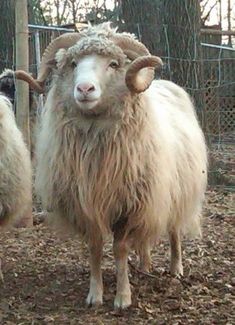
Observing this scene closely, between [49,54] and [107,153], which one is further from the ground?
[49,54]

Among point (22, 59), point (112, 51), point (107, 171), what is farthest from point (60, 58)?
point (22, 59)

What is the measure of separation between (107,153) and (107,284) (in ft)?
3.46

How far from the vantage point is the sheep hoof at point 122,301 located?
4.10 metres

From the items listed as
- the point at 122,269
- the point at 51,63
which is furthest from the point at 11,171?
the point at 122,269

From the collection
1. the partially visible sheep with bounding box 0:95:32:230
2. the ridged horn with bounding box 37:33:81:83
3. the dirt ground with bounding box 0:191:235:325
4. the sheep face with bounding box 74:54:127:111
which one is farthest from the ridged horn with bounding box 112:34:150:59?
the dirt ground with bounding box 0:191:235:325

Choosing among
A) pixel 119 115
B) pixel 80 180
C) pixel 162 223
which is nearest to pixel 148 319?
pixel 162 223

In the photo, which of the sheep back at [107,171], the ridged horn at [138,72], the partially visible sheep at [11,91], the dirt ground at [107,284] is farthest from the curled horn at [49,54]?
the partially visible sheep at [11,91]

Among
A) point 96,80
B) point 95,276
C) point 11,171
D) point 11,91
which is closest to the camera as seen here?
point 96,80

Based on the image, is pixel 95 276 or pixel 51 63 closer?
pixel 95 276

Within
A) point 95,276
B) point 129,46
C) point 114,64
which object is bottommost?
point 95,276

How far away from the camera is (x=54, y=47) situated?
4371 millimetres

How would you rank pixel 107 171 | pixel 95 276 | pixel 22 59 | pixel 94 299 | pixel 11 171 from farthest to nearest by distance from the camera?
pixel 22 59
pixel 11 171
pixel 95 276
pixel 94 299
pixel 107 171

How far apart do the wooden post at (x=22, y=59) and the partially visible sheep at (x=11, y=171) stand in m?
0.79

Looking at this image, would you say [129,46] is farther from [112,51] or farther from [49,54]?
[49,54]
